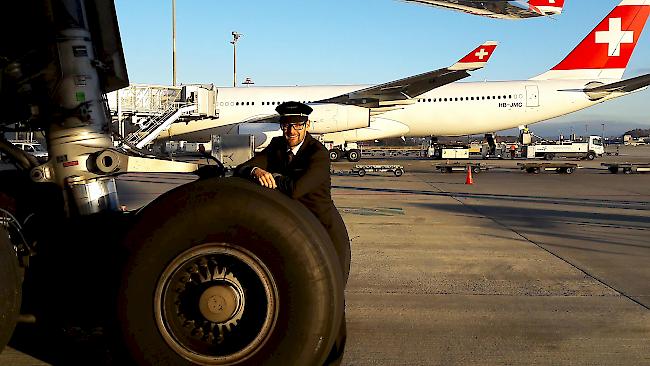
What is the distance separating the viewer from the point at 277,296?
8.31ft

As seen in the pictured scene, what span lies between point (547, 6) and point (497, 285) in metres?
3.37

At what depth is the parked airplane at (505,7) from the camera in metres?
3.02

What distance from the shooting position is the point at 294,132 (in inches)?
137

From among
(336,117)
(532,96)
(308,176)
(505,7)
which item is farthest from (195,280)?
(532,96)

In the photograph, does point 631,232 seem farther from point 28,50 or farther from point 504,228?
point 28,50

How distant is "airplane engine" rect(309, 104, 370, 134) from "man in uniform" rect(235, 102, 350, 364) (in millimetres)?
24942

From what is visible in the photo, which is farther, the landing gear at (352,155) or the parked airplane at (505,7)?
the landing gear at (352,155)

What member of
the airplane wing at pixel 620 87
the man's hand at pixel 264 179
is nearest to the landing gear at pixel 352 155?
the airplane wing at pixel 620 87

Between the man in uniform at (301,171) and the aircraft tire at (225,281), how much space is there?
1.44ft

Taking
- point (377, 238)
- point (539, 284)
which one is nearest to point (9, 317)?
point (539, 284)

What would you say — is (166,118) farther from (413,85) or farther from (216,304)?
(216,304)

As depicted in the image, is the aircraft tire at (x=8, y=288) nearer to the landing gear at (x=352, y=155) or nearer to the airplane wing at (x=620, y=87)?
the landing gear at (x=352, y=155)

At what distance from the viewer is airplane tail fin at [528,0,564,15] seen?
10.4 ft

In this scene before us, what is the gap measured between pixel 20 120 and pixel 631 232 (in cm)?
922
